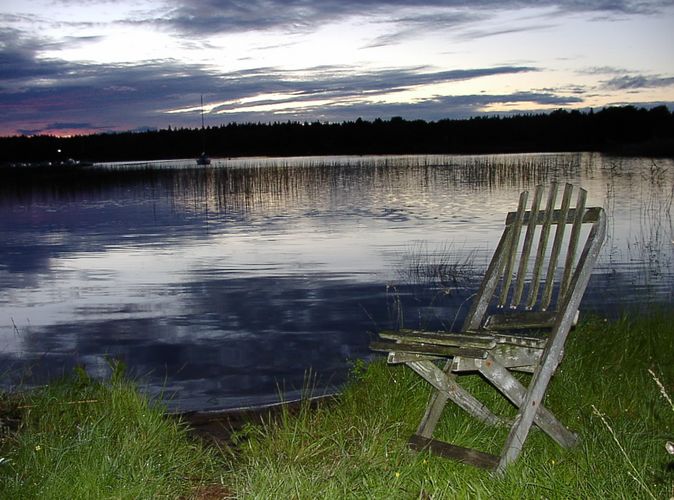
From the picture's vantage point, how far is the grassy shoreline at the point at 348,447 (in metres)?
3.73

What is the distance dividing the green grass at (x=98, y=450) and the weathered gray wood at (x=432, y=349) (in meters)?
1.10

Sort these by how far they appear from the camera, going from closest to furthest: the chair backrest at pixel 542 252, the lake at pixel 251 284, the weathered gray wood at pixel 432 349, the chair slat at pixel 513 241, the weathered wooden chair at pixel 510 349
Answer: the weathered gray wood at pixel 432 349, the weathered wooden chair at pixel 510 349, the chair backrest at pixel 542 252, the chair slat at pixel 513 241, the lake at pixel 251 284

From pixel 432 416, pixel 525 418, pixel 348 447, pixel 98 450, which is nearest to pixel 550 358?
pixel 525 418

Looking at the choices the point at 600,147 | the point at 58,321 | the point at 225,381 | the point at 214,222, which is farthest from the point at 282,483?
the point at 600,147

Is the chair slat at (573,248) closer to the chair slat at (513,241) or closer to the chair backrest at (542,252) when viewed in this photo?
the chair backrest at (542,252)

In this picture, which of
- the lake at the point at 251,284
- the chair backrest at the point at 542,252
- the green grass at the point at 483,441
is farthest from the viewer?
the lake at the point at 251,284

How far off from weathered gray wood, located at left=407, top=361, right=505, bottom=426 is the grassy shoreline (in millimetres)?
150

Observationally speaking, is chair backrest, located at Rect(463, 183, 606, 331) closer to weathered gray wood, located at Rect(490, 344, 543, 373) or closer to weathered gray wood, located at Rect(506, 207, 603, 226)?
weathered gray wood, located at Rect(506, 207, 603, 226)

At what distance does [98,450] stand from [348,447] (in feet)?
4.13

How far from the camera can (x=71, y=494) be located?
12.6ft

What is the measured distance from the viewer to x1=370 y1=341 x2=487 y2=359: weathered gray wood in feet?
12.5

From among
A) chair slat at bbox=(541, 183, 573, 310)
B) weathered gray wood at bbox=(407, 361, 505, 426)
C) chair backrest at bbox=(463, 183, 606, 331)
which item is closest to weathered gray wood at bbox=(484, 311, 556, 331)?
chair backrest at bbox=(463, 183, 606, 331)

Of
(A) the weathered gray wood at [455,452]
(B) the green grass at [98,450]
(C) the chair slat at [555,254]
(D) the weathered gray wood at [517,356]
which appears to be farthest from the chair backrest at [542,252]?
(B) the green grass at [98,450]

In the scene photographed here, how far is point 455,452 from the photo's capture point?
4.16 meters
